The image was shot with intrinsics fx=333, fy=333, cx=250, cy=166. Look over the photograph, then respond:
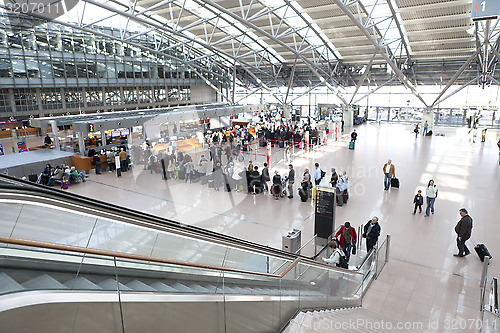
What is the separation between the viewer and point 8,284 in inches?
81.8

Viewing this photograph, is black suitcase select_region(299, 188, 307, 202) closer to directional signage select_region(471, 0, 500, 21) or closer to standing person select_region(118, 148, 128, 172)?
directional signage select_region(471, 0, 500, 21)

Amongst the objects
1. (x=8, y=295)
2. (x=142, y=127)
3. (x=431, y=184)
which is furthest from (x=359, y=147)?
(x=8, y=295)

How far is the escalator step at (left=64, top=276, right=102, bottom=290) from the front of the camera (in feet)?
7.70

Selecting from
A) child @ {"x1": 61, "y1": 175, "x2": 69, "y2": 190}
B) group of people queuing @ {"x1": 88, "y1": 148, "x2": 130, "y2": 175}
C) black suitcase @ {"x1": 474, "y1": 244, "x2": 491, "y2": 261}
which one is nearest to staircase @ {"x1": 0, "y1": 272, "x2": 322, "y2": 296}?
black suitcase @ {"x1": 474, "y1": 244, "x2": 491, "y2": 261}

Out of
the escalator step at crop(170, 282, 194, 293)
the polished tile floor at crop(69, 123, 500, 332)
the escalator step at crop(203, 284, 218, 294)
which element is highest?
the escalator step at crop(170, 282, 194, 293)

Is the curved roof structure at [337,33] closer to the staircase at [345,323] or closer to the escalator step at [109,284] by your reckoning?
the staircase at [345,323]

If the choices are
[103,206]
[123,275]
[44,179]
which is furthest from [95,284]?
[44,179]

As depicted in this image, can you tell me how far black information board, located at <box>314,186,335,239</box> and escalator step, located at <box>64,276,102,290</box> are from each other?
303 inches

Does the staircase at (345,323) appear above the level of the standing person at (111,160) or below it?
below

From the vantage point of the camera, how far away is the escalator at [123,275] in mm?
2174

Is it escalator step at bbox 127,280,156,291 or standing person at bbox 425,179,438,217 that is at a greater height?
escalator step at bbox 127,280,156,291

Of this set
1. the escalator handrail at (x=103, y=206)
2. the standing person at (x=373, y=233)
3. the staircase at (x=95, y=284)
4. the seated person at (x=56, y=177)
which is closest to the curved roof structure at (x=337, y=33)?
the seated person at (x=56, y=177)

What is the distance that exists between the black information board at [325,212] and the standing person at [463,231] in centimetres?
313

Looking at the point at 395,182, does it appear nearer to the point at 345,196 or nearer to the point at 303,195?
the point at 345,196
